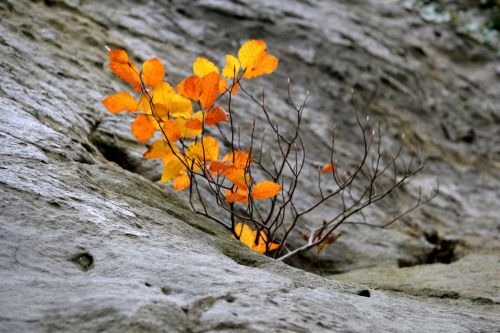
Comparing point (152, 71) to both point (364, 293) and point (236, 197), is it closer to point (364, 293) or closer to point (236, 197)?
point (236, 197)

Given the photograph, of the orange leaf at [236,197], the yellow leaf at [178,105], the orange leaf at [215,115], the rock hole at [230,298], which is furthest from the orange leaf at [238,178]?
the rock hole at [230,298]

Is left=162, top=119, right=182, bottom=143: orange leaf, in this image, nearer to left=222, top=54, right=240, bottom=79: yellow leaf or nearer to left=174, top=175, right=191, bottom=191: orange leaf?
left=174, top=175, right=191, bottom=191: orange leaf

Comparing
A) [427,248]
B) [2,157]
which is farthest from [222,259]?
[427,248]

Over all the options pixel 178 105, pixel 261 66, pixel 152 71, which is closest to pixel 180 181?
pixel 178 105

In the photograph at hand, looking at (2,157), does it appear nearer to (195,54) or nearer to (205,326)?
(205,326)

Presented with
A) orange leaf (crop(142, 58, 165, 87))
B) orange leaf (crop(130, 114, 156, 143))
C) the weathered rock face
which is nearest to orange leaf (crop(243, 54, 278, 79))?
orange leaf (crop(142, 58, 165, 87))
